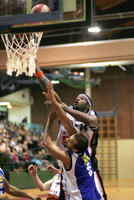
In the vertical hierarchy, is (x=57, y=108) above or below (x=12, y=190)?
above

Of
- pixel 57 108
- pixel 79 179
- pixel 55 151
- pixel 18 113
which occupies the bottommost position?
pixel 18 113

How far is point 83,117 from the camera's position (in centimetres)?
364

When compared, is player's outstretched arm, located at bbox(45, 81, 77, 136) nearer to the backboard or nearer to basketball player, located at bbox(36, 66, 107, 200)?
basketball player, located at bbox(36, 66, 107, 200)

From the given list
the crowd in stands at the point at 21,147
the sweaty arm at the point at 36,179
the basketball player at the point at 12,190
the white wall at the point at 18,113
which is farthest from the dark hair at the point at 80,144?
the white wall at the point at 18,113

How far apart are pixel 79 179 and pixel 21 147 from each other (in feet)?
30.8

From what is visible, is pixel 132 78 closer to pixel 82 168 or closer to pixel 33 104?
pixel 33 104

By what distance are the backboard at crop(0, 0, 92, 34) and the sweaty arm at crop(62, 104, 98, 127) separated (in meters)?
1.28

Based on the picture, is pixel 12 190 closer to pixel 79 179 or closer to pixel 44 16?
pixel 79 179

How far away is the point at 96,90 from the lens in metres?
15.8

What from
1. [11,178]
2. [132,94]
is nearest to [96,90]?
[132,94]

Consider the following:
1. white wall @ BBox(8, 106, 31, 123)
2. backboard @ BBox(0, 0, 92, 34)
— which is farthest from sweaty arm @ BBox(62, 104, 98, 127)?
white wall @ BBox(8, 106, 31, 123)

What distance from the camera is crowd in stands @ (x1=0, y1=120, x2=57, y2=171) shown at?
11109mm

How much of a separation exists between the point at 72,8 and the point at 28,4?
1.89 ft

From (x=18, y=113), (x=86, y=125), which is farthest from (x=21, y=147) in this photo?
(x=86, y=125)
